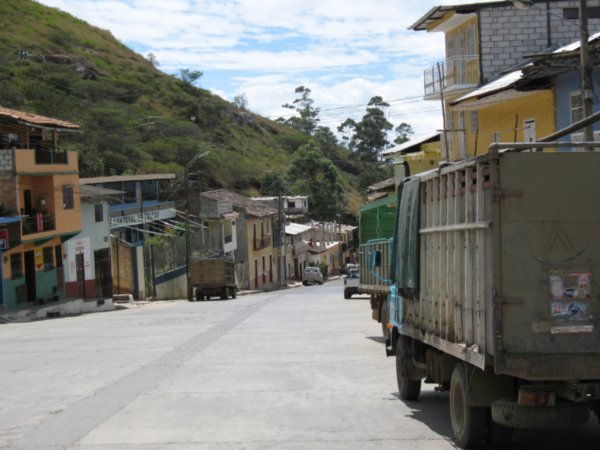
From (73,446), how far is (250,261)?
236 ft

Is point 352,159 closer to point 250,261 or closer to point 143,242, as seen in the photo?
point 250,261

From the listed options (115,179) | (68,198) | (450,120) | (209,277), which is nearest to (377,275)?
(450,120)

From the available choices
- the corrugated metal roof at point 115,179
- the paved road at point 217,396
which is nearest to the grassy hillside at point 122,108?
the corrugated metal roof at point 115,179

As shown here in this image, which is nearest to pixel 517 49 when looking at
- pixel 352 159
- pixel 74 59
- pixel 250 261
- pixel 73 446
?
pixel 73 446

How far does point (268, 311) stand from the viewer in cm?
3528

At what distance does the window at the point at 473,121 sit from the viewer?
34475 millimetres

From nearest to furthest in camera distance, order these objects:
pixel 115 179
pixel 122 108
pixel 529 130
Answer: pixel 529 130, pixel 115 179, pixel 122 108

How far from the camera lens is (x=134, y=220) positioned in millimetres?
60594

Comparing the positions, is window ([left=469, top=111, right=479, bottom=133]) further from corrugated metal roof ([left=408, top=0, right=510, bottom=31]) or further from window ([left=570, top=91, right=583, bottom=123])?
window ([left=570, top=91, right=583, bottom=123])

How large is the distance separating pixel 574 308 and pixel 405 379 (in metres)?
4.72

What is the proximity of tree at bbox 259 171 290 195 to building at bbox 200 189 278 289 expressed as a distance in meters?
16.4

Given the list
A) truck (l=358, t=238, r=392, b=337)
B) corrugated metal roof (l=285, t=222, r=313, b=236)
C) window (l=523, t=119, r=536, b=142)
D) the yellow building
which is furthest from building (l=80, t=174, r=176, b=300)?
truck (l=358, t=238, r=392, b=337)

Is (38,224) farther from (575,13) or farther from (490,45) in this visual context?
(575,13)

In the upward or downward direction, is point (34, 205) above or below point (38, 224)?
above
